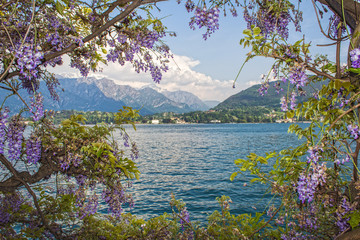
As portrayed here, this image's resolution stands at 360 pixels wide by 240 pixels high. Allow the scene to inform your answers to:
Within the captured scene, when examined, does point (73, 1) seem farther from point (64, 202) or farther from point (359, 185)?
point (359, 185)

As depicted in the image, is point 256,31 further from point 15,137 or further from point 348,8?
point 15,137

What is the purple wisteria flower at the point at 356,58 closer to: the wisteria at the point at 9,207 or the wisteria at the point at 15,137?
the wisteria at the point at 15,137

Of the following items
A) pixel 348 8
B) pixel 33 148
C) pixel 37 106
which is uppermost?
pixel 348 8

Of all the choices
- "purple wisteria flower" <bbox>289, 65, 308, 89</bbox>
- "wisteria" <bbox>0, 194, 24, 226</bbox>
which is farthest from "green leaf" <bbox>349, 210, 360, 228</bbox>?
"wisteria" <bbox>0, 194, 24, 226</bbox>

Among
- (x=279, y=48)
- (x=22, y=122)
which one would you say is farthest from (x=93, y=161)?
(x=279, y=48)

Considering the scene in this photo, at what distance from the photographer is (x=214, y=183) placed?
86.7 feet

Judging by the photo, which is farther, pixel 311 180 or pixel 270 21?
pixel 270 21

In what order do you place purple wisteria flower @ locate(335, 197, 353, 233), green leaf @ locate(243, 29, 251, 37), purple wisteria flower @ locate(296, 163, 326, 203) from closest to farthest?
purple wisteria flower @ locate(296, 163, 326, 203)
green leaf @ locate(243, 29, 251, 37)
purple wisteria flower @ locate(335, 197, 353, 233)

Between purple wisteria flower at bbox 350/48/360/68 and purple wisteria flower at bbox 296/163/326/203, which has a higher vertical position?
purple wisteria flower at bbox 350/48/360/68

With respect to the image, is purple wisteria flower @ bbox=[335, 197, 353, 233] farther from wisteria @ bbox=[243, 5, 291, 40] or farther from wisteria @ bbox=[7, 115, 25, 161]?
wisteria @ bbox=[7, 115, 25, 161]

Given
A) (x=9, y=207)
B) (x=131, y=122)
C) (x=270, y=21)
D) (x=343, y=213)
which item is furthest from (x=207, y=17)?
(x=9, y=207)

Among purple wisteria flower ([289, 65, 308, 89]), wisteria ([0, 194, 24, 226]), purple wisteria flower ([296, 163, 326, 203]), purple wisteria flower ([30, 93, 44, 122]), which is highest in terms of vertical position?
purple wisteria flower ([289, 65, 308, 89])

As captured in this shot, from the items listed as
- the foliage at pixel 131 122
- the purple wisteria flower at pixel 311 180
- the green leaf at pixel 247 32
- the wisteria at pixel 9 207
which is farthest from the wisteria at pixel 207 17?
the wisteria at pixel 9 207

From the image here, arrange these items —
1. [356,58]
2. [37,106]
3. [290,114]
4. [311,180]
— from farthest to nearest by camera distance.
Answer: [37,106]
[290,114]
[311,180]
[356,58]
